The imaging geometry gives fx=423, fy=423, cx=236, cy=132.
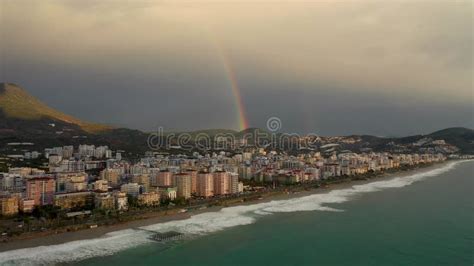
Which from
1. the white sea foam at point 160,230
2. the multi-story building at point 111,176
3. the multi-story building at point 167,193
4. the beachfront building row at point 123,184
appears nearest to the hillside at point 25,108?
the beachfront building row at point 123,184

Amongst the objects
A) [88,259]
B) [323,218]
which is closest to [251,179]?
[323,218]

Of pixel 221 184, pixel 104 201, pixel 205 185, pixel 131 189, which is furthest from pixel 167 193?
pixel 221 184

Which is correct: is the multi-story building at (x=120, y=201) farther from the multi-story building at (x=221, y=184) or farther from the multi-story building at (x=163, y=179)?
the multi-story building at (x=221, y=184)

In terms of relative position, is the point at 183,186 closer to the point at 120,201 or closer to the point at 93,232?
the point at 120,201

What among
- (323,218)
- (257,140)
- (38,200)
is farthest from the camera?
(257,140)

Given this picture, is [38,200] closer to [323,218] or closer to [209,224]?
[209,224]

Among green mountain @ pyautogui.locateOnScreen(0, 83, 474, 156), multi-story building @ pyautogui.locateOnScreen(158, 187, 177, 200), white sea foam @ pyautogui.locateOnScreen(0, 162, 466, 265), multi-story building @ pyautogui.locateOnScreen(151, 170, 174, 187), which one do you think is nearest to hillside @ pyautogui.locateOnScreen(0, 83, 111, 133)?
→ green mountain @ pyautogui.locateOnScreen(0, 83, 474, 156)
